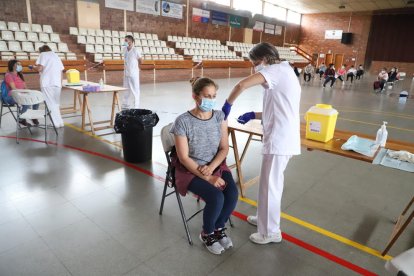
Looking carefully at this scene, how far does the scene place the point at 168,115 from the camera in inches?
255

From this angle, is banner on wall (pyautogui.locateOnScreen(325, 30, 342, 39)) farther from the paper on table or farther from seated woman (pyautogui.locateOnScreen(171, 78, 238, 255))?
seated woman (pyautogui.locateOnScreen(171, 78, 238, 255))

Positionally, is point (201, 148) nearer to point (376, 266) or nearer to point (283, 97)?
point (283, 97)

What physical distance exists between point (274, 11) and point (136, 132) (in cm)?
2291

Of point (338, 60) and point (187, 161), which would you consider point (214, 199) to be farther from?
point (338, 60)

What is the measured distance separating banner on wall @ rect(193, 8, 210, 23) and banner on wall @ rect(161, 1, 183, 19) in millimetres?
1170

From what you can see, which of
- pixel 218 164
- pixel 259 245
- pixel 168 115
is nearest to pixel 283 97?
pixel 218 164

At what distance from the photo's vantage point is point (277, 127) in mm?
2049

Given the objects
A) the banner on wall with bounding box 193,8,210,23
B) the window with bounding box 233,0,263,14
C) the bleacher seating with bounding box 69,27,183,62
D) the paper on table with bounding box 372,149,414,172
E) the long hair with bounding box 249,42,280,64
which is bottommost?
the paper on table with bounding box 372,149,414,172

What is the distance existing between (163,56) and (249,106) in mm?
7308

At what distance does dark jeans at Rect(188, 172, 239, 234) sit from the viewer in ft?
6.89

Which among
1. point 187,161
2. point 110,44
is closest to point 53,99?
point 187,161

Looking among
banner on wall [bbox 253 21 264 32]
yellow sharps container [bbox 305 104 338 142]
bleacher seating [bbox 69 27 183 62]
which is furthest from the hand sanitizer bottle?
banner on wall [bbox 253 21 264 32]

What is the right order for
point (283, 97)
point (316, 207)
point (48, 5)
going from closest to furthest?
point (283, 97) → point (316, 207) → point (48, 5)

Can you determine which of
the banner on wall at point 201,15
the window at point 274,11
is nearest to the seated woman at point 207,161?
the banner on wall at point 201,15
